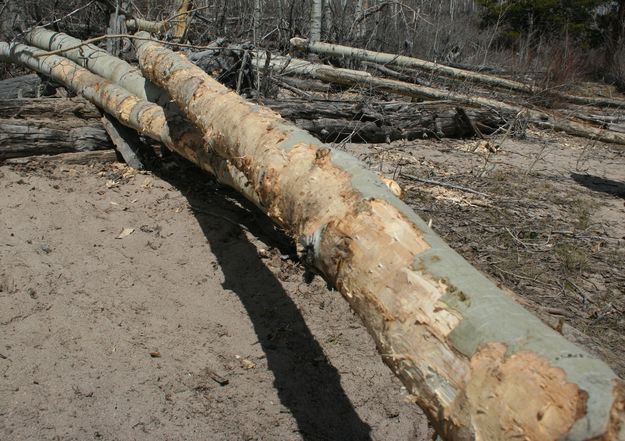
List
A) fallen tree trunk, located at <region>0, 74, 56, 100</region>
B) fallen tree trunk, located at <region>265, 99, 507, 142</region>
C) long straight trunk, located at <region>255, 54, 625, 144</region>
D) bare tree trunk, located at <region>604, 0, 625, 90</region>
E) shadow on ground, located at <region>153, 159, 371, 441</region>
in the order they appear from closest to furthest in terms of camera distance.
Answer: shadow on ground, located at <region>153, 159, 371, 441</region>, fallen tree trunk, located at <region>265, 99, 507, 142</region>, fallen tree trunk, located at <region>0, 74, 56, 100</region>, long straight trunk, located at <region>255, 54, 625, 144</region>, bare tree trunk, located at <region>604, 0, 625, 90</region>

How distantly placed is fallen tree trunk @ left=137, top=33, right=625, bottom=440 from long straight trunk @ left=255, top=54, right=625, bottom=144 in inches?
233

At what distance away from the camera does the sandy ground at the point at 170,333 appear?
111 inches

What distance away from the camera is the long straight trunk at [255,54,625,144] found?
326 inches

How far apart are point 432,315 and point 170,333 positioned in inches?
83.3

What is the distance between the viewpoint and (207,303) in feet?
12.0

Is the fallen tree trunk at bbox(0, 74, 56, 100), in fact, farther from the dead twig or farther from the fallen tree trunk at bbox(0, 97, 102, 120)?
the dead twig

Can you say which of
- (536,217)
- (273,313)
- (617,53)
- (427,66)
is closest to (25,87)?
(273,313)

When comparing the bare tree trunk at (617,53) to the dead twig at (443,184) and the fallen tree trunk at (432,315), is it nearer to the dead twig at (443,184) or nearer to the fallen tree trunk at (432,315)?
the dead twig at (443,184)

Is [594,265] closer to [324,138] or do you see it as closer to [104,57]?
[324,138]

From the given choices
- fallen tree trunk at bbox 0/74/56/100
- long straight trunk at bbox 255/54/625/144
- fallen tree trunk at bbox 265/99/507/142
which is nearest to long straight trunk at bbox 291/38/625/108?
long straight trunk at bbox 255/54/625/144

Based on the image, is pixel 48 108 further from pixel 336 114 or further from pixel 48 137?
pixel 336 114

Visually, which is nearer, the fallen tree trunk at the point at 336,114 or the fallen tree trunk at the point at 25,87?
the fallen tree trunk at the point at 336,114

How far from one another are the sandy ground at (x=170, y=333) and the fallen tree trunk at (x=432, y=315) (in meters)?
1.00

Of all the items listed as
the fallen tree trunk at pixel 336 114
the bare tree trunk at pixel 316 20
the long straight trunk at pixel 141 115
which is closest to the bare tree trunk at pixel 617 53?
the bare tree trunk at pixel 316 20
